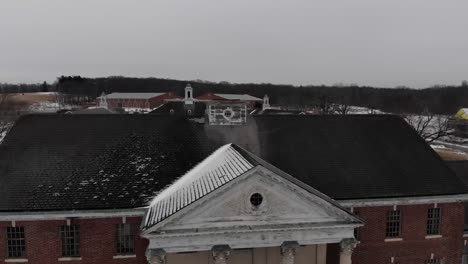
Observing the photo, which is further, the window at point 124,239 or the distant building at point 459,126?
the distant building at point 459,126

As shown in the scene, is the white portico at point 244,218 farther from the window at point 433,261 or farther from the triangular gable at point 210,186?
the window at point 433,261

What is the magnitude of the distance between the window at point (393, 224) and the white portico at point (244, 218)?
484cm

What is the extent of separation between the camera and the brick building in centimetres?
1571

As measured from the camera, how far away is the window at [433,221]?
69.2ft

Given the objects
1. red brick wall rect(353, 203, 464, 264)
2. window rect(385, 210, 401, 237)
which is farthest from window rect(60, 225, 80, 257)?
window rect(385, 210, 401, 237)

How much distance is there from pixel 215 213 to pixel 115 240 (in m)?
5.53

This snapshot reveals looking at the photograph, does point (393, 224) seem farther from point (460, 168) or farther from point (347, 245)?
point (460, 168)

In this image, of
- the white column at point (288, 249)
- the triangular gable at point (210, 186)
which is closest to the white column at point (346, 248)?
the triangular gable at point (210, 186)

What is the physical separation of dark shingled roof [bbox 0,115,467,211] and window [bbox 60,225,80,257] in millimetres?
1122

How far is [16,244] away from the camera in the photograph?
17.9m

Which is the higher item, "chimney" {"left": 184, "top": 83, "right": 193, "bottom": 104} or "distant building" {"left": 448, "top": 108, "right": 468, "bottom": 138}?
"chimney" {"left": 184, "top": 83, "right": 193, "bottom": 104}

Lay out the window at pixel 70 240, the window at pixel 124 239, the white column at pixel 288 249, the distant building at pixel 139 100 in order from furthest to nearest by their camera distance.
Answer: the distant building at pixel 139 100
the window at pixel 124 239
the window at pixel 70 240
the white column at pixel 288 249

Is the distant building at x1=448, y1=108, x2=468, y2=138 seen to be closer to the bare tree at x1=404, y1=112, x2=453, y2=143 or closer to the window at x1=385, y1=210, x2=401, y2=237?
the bare tree at x1=404, y1=112, x2=453, y2=143

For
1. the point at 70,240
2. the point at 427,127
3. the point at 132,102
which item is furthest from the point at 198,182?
the point at 132,102
